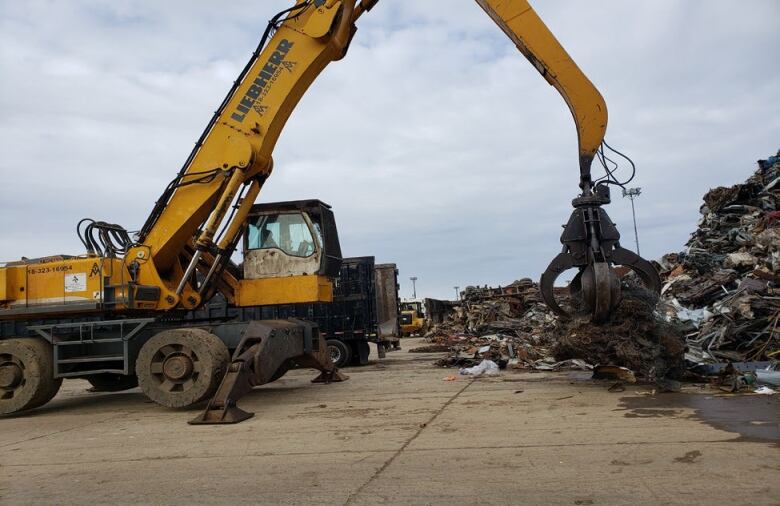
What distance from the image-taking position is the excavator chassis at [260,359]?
772 centimetres

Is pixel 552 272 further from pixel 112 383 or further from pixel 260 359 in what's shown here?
pixel 112 383

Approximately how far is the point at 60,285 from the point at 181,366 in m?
2.74

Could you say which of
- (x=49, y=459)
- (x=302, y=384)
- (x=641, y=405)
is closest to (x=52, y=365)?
(x=49, y=459)

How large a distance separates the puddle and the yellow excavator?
1542 millimetres

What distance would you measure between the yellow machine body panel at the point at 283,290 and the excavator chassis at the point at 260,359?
0.46 meters

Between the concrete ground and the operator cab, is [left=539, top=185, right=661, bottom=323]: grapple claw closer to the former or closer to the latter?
the concrete ground

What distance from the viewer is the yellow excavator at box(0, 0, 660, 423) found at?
857cm

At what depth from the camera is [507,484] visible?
4438mm

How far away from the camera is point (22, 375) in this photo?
9.27m

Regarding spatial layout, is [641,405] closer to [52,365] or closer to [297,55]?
[297,55]

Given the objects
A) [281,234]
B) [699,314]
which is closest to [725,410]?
[699,314]

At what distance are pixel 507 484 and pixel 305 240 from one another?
6.35 m

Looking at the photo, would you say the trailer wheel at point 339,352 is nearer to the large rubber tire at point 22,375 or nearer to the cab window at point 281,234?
the cab window at point 281,234

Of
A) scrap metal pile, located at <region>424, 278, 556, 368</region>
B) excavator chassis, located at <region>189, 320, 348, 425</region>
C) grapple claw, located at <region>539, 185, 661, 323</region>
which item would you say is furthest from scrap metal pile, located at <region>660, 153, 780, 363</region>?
excavator chassis, located at <region>189, 320, 348, 425</region>
